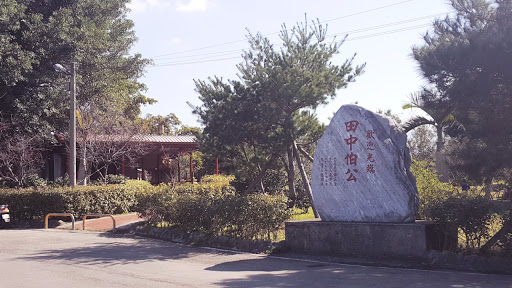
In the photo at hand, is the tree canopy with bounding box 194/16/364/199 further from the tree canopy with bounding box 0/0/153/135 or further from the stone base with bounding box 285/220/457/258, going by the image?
the tree canopy with bounding box 0/0/153/135

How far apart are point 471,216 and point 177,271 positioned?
5452 mm

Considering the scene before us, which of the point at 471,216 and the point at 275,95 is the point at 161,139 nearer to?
the point at 275,95

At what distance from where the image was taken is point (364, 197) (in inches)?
432

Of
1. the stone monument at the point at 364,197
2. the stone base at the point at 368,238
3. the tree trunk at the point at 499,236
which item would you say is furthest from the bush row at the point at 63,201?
the tree trunk at the point at 499,236

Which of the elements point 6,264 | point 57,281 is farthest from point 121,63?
point 57,281

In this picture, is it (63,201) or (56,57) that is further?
(56,57)

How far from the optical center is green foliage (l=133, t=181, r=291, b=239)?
12.5 m

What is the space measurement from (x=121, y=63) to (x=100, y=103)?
2.46 meters

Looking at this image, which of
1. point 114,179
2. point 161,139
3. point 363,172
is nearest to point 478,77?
point 363,172

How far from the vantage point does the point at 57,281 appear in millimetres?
8945

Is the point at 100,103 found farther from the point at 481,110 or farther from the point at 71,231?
the point at 481,110

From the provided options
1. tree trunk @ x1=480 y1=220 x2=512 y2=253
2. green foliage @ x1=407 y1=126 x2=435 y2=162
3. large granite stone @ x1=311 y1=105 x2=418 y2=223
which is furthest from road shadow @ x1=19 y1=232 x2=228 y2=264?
green foliage @ x1=407 y1=126 x2=435 y2=162

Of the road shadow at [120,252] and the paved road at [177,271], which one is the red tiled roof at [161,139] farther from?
the paved road at [177,271]

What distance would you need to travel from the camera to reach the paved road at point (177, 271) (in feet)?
27.9
